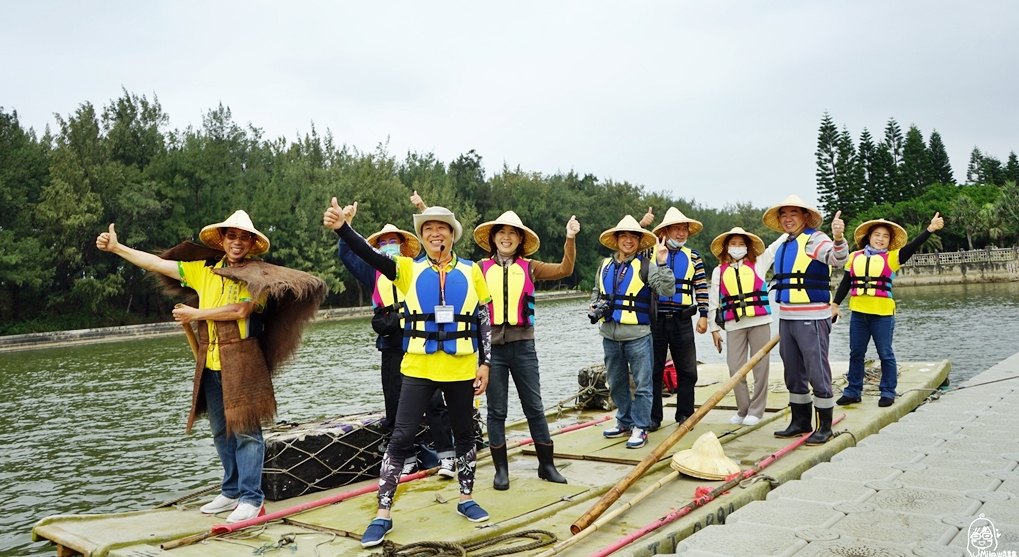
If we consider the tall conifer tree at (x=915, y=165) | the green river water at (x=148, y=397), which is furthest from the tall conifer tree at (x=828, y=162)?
the green river water at (x=148, y=397)

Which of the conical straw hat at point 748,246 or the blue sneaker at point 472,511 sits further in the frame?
the conical straw hat at point 748,246

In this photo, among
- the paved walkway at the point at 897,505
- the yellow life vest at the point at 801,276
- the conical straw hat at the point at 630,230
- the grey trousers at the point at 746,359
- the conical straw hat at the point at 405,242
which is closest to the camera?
the paved walkway at the point at 897,505

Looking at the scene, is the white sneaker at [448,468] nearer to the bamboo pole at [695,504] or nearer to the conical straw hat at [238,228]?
the bamboo pole at [695,504]

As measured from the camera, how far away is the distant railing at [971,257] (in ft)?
184

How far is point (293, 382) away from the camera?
17.3 m

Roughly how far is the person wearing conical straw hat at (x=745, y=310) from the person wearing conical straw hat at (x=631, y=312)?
117cm

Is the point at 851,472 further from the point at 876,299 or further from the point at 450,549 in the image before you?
the point at 876,299

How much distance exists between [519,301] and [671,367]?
4.61 meters

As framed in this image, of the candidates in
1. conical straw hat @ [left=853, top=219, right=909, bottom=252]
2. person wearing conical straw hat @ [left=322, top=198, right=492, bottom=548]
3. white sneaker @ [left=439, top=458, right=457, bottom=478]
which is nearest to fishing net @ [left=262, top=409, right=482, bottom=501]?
white sneaker @ [left=439, top=458, right=457, bottom=478]

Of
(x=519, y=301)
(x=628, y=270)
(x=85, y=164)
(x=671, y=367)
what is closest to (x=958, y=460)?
(x=628, y=270)

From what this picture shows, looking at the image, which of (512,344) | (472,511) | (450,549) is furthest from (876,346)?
(450,549)

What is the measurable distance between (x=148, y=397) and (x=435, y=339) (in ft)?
43.2

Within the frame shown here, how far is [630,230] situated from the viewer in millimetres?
6977

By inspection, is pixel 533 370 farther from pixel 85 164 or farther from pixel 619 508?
pixel 85 164
